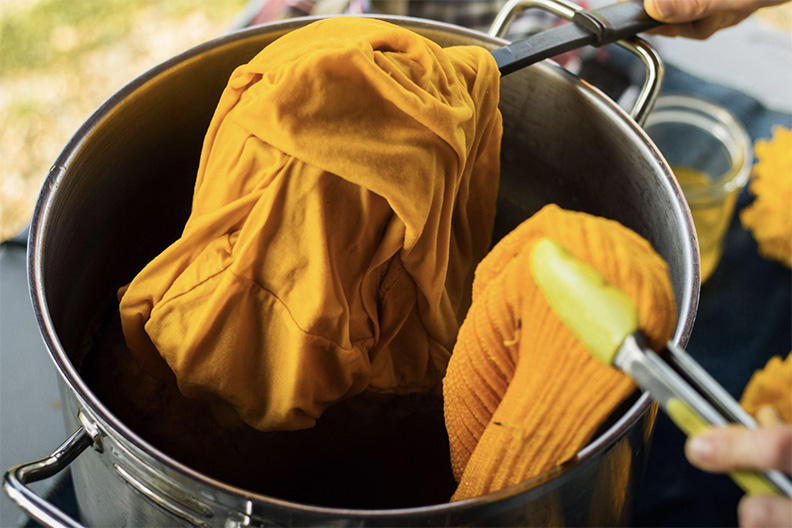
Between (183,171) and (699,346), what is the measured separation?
40cm

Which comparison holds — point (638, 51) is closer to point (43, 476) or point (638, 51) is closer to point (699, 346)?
point (699, 346)

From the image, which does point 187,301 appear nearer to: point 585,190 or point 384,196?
point 384,196

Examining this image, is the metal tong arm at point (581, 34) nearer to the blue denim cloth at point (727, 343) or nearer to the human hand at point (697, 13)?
the human hand at point (697, 13)

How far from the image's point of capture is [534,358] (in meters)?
0.31

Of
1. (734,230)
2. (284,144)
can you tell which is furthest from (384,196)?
(734,230)

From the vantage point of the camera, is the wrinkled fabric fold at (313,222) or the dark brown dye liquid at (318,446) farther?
the dark brown dye liquid at (318,446)

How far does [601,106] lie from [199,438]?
308 mm

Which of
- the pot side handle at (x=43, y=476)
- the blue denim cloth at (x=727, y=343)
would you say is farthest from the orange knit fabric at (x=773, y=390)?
the pot side handle at (x=43, y=476)

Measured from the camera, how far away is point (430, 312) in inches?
16.8

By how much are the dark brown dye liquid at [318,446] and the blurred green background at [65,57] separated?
60 cm

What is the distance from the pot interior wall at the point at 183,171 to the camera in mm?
427

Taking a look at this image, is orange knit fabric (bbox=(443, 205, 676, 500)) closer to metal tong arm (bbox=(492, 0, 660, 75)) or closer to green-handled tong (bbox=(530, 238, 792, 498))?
green-handled tong (bbox=(530, 238, 792, 498))

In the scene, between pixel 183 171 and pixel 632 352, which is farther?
pixel 183 171

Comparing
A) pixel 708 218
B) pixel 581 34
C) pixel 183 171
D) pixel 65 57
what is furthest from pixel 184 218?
pixel 65 57
